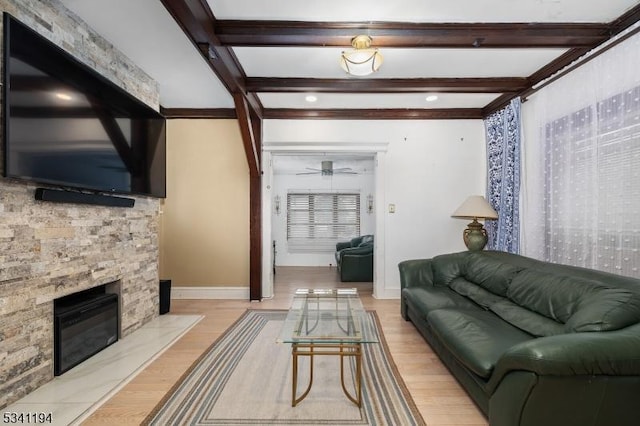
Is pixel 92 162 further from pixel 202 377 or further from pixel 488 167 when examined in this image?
pixel 488 167

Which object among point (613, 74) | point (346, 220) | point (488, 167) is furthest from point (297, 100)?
point (346, 220)

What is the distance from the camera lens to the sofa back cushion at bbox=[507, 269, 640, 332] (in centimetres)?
157

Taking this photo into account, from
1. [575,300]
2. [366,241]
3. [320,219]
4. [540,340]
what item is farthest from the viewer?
[320,219]

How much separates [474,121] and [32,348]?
5.19m

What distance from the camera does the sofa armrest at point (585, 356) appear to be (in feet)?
4.26

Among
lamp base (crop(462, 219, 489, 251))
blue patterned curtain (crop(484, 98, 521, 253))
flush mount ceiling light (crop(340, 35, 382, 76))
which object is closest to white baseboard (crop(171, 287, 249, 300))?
lamp base (crop(462, 219, 489, 251))

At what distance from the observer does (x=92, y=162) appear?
2.41 metres

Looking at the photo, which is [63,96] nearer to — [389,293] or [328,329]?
[328,329]

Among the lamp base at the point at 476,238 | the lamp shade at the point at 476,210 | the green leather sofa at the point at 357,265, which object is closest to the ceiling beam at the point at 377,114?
the lamp shade at the point at 476,210

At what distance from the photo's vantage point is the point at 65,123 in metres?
2.16

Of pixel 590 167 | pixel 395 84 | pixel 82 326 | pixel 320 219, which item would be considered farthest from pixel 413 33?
pixel 320 219

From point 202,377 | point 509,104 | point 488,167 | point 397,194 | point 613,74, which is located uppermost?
point 509,104

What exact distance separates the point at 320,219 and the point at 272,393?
221 inches

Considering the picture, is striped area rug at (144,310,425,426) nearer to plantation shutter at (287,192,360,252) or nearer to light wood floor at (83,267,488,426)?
light wood floor at (83,267,488,426)
